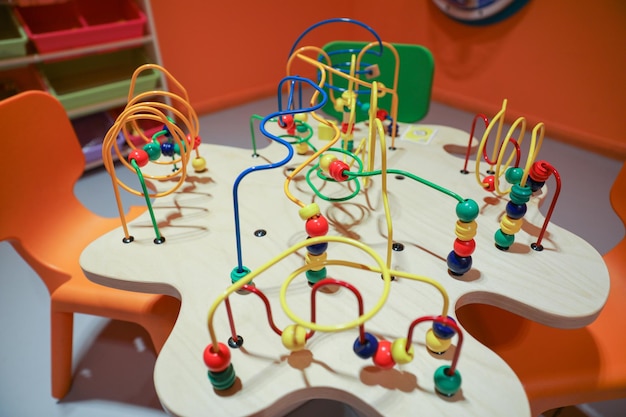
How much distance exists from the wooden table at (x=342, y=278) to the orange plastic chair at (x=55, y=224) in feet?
0.70

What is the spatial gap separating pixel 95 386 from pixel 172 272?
2.08 ft

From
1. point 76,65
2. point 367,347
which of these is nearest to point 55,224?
point 367,347

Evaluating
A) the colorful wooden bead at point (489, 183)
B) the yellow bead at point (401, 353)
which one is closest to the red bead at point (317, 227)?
the yellow bead at point (401, 353)

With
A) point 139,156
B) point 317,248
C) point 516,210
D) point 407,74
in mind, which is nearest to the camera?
point 317,248

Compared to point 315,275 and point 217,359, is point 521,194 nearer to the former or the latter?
point 315,275

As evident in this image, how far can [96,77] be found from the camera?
6.98 ft

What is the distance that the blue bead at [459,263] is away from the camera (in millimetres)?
721

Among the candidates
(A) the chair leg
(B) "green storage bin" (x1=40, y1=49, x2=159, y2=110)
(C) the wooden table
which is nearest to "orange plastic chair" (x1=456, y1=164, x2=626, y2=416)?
(C) the wooden table

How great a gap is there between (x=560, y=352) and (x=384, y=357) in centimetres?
47

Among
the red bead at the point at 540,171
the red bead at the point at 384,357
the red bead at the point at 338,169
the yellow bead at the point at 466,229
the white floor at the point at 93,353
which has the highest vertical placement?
the red bead at the point at 338,169

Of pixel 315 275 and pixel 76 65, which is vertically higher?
pixel 315 275

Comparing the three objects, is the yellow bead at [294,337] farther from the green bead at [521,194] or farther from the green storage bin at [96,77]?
the green storage bin at [96,77]

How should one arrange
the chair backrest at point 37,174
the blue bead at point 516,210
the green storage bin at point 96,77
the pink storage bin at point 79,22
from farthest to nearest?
the green storage bin at point 96,77 → the pink storage bin at point 79,22 → the chair backrest at point 37,174 → the blue bead at point 516,210

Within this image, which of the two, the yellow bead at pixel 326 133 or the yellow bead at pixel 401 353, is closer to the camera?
the yellow bead at pixel 401 353
